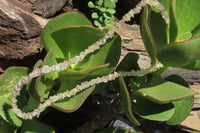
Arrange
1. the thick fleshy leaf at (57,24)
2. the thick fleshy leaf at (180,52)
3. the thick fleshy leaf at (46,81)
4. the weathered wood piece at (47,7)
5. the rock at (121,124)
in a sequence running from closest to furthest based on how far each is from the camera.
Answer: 1. the thick fleshy leaf at (180,52)
2. the thick fleshy leaf at (46,81)
3. the thick fleshy leaf at (57,24)
4. the weathered wood piece at (47,7)
5. the rock at (121,124)

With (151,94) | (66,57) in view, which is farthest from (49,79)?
(151,94)

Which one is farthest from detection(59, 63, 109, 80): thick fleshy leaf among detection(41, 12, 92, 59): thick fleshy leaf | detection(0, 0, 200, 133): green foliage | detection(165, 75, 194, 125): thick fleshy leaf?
detection(165, 75, 194, 125): thick fleshy leaf

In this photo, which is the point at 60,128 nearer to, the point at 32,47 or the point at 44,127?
the point at 44,127

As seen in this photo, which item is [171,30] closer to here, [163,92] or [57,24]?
[163,92]

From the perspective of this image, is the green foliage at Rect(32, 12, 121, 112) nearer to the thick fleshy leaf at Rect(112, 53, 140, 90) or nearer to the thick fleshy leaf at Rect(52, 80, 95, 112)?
the thick fleshy leaf at Rect(52, 80, 95, 112)

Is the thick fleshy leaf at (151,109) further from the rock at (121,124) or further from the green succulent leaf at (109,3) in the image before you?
the green succulent leaf at (109,3)

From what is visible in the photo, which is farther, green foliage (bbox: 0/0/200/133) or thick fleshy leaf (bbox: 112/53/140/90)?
thick fleshy leaf (bbox: 112/53/140/90)

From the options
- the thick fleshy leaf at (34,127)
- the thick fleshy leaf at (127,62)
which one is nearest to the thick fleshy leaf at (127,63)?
the thick fleshy leaf at (127,62)
